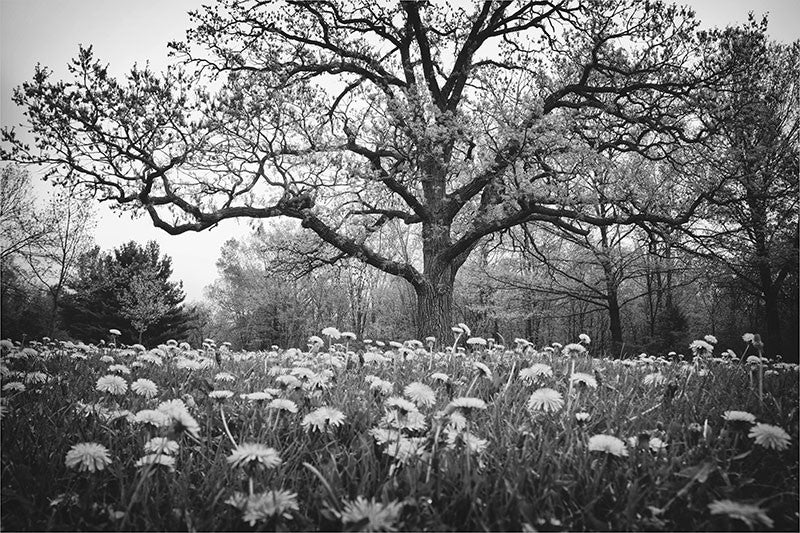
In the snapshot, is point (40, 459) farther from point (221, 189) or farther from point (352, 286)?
point (352, 286)

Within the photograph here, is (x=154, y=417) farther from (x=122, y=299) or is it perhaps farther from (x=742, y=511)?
(x=122, y=299)

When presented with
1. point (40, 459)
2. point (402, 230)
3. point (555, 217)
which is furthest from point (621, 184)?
point (402, 230)

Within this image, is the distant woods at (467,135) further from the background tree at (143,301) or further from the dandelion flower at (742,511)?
the background tree at (143,301)

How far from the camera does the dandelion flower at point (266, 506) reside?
0.95 m

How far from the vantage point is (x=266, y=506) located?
971mm

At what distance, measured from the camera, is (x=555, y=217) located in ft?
31.5

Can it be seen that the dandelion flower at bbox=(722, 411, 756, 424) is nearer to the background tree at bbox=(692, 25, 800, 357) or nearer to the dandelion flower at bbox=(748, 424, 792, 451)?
the dandelion flower at bbox=(748, 424, 792, 451)

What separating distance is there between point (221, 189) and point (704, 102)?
32.9ft

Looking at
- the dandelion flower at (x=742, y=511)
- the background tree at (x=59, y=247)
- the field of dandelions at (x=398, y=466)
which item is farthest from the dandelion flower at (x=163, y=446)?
the background tree at (x=59, y=247)

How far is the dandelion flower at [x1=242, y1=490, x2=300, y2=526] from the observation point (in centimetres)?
95

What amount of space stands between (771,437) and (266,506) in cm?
159

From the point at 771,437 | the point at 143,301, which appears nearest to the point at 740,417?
the point at 771,437

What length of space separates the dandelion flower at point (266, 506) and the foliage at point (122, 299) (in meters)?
24.6

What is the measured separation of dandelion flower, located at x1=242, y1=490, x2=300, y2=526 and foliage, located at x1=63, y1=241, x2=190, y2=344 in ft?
80.7
